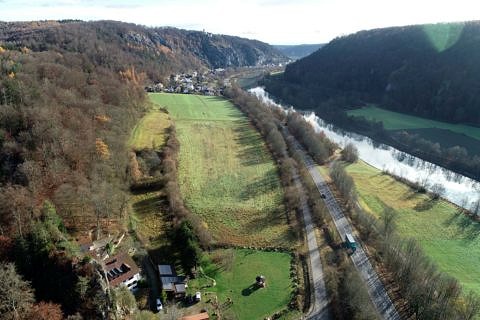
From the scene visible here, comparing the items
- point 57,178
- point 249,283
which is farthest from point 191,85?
point 249,283

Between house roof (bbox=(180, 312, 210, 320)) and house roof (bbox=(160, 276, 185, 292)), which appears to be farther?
house roof (bbox=(160, 276, 185, 292))

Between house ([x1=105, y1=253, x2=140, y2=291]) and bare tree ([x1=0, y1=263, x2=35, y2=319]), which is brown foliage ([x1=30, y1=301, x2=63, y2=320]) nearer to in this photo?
bare tree ([x1=0, y1=263, x2=35, y2=319])

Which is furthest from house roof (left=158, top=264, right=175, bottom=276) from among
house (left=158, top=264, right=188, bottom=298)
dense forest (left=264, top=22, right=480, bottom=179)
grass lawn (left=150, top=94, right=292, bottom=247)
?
dense forest (left=264, top=22, right=480, bottom=179)

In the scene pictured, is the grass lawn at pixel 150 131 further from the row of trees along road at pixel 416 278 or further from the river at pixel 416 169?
the river at pixel 416 169

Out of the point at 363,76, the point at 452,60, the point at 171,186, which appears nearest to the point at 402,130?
the point at 452,60

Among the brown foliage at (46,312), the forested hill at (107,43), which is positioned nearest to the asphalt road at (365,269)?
the brown foliage at (46,312)

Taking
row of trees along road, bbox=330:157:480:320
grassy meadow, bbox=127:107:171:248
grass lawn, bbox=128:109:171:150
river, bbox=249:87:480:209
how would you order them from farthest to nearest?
grass lawn, bbox=128:109:171:150, river, bbox=249:87:480:209, grassy meadow, bbox=127:107:171:248, row of trees along road, bbox=330:157:480:320

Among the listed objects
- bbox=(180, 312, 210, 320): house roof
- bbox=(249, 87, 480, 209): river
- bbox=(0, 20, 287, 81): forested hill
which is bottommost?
bbox=(249, 87, 480, 209): river

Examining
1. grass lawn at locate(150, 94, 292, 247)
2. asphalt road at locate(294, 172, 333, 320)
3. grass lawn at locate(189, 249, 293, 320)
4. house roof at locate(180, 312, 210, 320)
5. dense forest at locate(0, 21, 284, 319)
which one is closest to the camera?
dense forest at locate(0, 21, 284, 319)
